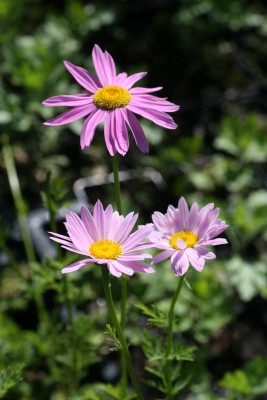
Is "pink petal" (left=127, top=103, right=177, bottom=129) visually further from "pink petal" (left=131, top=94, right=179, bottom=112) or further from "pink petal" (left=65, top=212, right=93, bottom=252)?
"pink petal" (left=65, top=212, right=93, bottom=252)

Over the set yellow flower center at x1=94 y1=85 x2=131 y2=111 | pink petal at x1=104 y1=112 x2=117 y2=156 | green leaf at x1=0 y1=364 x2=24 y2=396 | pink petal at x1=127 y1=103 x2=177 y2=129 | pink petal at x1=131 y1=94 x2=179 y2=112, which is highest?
yellow flower center at x1=94 y1=85 x2=131 y2=111

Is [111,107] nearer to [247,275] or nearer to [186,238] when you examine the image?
[186,238]

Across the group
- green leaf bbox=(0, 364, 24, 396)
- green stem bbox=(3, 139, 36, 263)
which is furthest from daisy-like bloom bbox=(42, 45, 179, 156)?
green stem bbox=(3, 139, 36, 263)

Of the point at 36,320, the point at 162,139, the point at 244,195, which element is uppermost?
the point at 162,139

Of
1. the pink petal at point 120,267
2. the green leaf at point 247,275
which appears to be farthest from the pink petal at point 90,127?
the green leaf at point 247,275

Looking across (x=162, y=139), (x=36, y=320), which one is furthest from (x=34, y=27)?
(x=36, y=320)

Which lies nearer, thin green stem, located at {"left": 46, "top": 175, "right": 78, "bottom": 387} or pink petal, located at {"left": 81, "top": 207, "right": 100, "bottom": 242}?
pink petal, located at {"left": 81, "top": 207, "right": 100, "bottom": 242}

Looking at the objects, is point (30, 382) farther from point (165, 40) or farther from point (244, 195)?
point (165, 40)

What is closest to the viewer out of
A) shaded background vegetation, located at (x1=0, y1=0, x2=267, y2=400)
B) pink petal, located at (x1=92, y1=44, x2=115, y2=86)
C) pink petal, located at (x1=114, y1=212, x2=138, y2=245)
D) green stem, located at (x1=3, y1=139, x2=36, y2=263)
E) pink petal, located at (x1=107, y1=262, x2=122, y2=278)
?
pink petal, located at (x1=107, y1=262, x2=122, y2=278)
